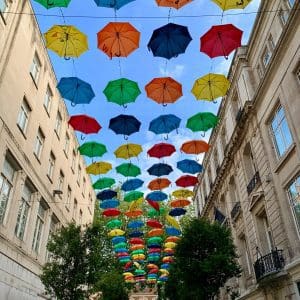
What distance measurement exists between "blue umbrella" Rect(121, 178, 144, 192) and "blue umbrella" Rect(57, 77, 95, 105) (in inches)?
276

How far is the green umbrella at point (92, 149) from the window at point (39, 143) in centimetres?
341

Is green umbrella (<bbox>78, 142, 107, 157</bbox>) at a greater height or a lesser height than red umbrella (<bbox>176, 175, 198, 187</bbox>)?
greater

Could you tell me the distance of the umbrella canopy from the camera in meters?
13.8

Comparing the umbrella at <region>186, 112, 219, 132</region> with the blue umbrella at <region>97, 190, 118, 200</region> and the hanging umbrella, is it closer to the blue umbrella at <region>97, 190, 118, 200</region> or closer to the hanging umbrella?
the hanging umbrella

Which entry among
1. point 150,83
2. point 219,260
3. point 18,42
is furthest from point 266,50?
point 18,42

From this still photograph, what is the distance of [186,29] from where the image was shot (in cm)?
1175

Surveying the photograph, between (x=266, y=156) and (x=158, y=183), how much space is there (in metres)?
6.63

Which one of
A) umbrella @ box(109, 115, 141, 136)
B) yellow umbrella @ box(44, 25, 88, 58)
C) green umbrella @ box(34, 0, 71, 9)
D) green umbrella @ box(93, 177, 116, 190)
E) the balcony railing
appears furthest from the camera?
green umbrella @ box(93, 177, 116, 190)

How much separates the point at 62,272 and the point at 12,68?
32.0 ft

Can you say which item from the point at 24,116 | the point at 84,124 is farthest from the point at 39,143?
the point at 84,124

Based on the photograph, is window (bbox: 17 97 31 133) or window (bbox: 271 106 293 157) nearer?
window (bbox: 271 106 293 157)

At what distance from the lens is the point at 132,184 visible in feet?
67.7

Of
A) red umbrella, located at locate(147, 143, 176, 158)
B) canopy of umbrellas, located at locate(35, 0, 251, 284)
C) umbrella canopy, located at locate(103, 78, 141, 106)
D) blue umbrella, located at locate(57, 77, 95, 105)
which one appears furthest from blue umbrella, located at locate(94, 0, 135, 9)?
red umbrella, located at locate(147, 143, 176, 158)

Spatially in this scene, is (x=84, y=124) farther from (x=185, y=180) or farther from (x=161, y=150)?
(x=185, y=180)
